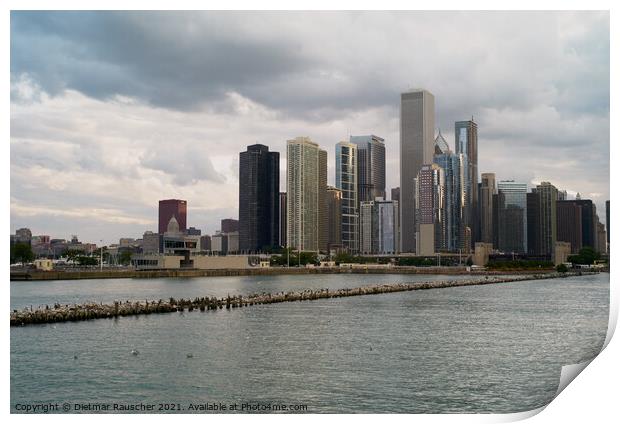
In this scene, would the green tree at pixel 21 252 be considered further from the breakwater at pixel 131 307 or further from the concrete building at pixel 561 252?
the concrete building at pixel 561 252

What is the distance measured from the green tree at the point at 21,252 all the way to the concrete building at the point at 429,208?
91795mm

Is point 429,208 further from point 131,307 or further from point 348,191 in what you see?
point 131,307

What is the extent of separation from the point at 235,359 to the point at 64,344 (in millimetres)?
Result: 5121

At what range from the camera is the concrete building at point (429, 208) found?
141750mm

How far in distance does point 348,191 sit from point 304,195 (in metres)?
33.4

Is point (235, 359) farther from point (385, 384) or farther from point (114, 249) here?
point (114, 249)

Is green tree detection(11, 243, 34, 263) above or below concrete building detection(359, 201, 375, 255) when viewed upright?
A: below

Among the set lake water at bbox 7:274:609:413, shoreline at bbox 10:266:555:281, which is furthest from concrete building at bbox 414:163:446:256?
lake water at bbox 7:274:609:413

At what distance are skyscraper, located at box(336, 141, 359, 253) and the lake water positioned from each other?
131 metres

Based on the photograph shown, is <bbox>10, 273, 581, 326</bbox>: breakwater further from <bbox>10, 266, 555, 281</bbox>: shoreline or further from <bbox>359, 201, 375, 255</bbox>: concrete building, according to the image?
<bbox>359, 201, 375, 255</bbox>: concrete building

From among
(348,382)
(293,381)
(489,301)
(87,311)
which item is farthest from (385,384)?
(489,301)

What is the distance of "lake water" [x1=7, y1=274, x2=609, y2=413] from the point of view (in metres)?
12.8

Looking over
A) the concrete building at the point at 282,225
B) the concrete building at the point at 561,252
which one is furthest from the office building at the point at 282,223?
the concrete building at the point at 561,252
